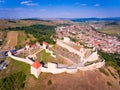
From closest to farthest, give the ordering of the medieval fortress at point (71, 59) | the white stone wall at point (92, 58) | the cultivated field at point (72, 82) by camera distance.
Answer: the cultivated field at point (72, 82) → the medieval fortress at point (71, 59) → the white stone wall at point (92, 58)

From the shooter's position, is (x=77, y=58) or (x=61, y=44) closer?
(x=77, y=58)

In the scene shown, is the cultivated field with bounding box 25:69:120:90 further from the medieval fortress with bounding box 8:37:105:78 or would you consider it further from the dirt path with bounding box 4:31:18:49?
the dirt path with bounding box 4:31:18:49

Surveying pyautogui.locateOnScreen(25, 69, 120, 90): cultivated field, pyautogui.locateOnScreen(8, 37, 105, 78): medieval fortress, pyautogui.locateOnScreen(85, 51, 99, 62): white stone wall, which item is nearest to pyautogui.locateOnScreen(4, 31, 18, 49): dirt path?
pyautogui.locateOnScreen(8, 37, 105, 78): medieval fortress

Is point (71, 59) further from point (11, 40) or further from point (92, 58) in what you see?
point (11, 40)

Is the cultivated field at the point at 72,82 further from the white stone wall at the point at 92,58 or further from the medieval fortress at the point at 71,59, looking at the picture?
the white stone wall at the point at 92,58

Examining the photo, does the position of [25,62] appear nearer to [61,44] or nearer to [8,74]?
[8,74]

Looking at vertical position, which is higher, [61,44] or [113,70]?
[61,44]

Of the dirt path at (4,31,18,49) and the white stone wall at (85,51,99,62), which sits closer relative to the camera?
the white stone wall at (85,51,99,62)

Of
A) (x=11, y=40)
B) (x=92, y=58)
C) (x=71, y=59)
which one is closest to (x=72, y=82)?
(x=71, y=59)

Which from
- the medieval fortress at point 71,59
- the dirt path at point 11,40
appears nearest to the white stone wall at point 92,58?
the medieval fortress at point 71,59

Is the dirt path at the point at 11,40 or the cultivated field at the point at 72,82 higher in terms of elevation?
the cultivated field at the point at 72,82

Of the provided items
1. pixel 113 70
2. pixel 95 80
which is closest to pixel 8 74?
pixel 95 80
